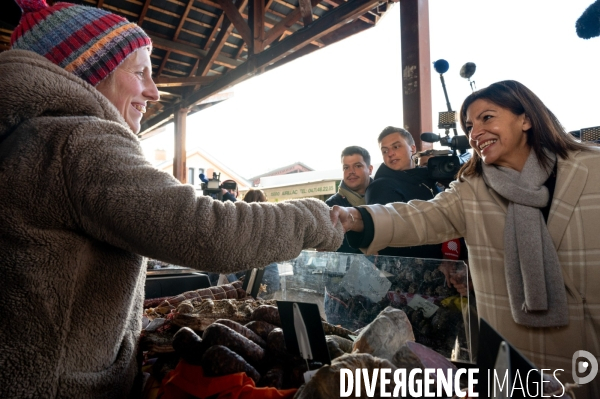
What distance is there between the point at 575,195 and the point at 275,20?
5.66m

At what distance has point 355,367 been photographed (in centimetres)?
76

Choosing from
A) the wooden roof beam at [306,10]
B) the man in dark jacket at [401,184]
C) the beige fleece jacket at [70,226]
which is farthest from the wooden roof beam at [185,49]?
the beige fleece jacket at [70,226]

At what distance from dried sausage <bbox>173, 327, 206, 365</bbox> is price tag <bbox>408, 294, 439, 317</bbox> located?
2.15 ft

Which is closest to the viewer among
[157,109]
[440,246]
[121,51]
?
[121,51]

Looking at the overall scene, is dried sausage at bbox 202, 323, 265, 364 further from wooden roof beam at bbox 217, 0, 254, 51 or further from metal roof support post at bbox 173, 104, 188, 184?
metal roof support post at bbox 173, 104, 188, 184

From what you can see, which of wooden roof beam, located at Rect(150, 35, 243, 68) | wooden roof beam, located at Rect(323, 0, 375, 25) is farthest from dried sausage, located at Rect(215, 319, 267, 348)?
wooden roof beam, located at Rect(150, 35, 243, 68)

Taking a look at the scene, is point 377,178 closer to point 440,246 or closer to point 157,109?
point 440,246

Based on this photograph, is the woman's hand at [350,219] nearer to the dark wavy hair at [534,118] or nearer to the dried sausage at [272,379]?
the dried sausage at [272,379]

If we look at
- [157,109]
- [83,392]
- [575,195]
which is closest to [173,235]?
[83,392]

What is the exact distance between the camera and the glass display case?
1.13 metres

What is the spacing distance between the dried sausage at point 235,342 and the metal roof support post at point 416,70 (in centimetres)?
330

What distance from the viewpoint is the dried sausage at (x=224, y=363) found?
90 centimetres

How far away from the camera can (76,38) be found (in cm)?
105

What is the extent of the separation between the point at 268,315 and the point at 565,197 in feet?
4.34
